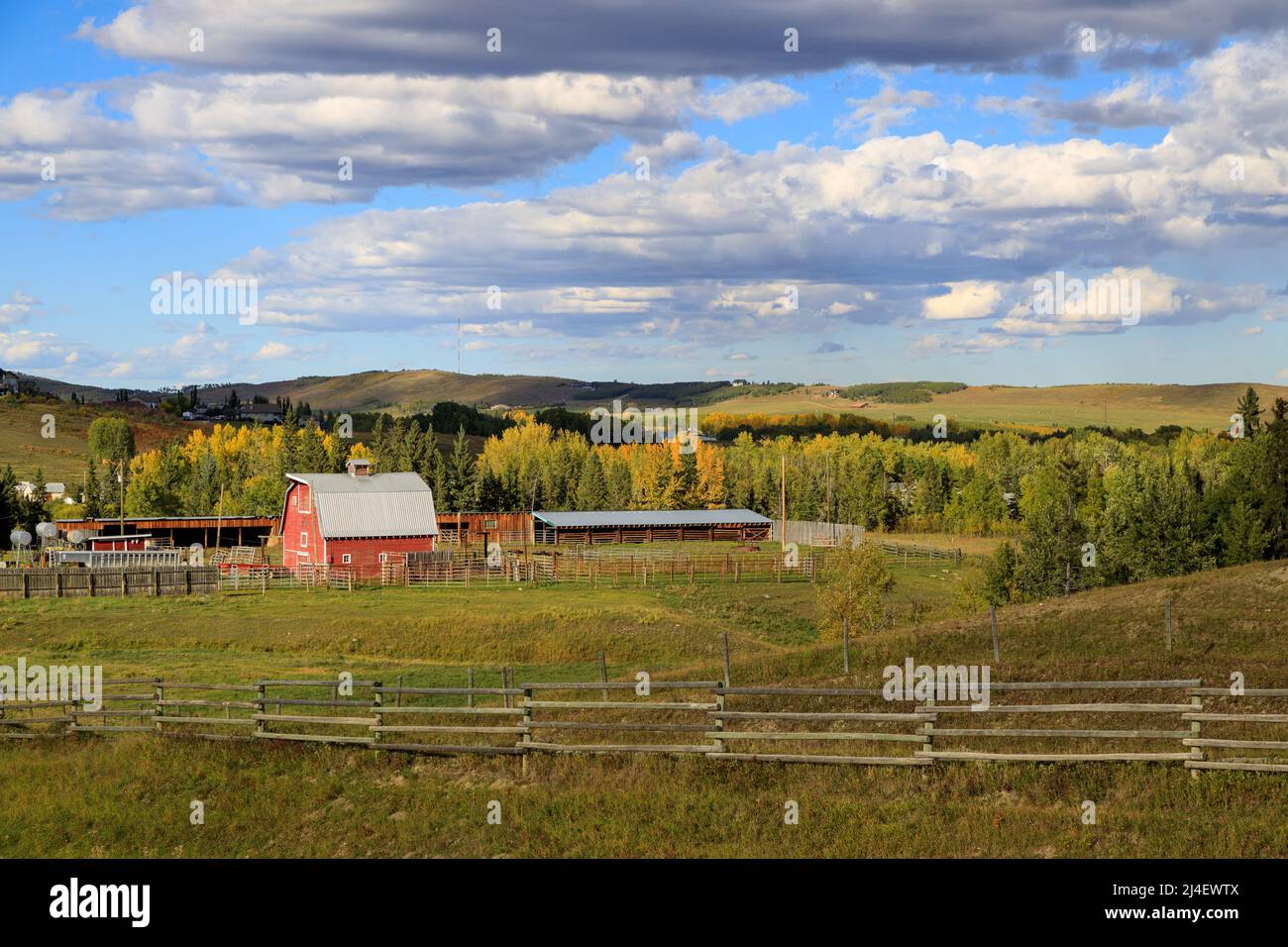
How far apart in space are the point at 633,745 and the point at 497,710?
105 inches

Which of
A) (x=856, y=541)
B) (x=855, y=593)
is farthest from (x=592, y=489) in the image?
(x=855, y=593)

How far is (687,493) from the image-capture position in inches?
5522

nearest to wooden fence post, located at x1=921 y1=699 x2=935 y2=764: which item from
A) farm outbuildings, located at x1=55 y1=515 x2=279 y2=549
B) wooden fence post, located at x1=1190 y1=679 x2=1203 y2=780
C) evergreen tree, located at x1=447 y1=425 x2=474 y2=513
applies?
wooden fence post, located at x1=1190 y1=679 x2=1203 y2=780

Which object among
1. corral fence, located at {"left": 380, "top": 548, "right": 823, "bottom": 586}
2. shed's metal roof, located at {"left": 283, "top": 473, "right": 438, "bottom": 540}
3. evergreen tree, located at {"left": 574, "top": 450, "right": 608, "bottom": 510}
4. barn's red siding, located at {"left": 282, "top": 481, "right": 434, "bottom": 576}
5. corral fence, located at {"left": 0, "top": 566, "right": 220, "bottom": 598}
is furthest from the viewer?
evergreen tree, located at {"left": 574, "top": 450, "right": 608, "bottom": 510}

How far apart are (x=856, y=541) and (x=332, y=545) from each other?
45.5m

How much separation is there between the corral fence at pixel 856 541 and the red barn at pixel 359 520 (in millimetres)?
29798

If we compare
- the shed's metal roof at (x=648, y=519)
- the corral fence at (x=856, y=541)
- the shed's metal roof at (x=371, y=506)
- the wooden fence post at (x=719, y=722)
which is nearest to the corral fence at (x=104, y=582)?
the shed's metal roof at (x=371, y=506)

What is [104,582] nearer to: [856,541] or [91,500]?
[856,541]

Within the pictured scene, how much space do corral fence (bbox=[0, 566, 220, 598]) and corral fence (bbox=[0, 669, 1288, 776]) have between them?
33719mm

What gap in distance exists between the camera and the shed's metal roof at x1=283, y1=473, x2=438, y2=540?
74438mm

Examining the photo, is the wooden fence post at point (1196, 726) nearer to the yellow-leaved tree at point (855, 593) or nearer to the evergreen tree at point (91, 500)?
the yellow-leaved tree at point (855, 593)

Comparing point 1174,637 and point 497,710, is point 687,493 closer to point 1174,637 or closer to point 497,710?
point 1174,637

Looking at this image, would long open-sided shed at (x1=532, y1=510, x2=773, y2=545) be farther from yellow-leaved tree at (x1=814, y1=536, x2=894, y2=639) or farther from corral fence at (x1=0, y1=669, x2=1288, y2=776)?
corral fence at (x1=0, y1=669, x2=1288, y2=776)
